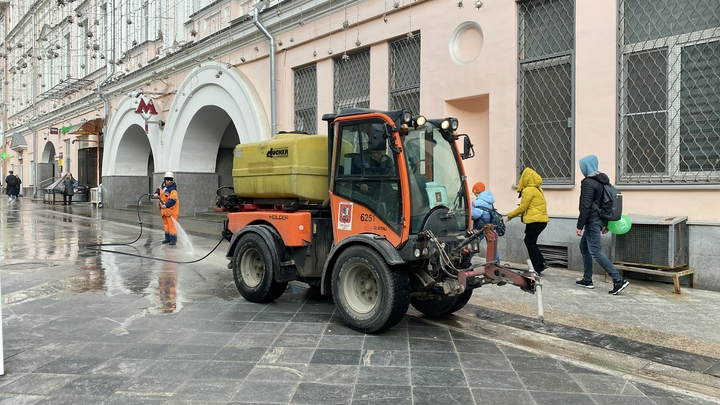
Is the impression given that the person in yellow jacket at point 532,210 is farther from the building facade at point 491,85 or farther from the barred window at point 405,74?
the barred window at point 405,74

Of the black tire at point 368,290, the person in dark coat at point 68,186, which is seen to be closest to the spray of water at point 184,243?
the black tire at point 368,290

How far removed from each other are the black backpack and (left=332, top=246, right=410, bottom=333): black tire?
331 cm

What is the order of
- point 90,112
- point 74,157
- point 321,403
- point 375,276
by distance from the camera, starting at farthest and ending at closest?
point 74,157 < point 90,112 < point 375,276 < point 321,403

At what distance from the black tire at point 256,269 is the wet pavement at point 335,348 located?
192 millimetres

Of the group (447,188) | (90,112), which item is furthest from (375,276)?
(90,112)

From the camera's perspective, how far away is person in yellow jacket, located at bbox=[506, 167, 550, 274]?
300 inches

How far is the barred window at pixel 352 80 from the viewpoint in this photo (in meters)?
11.6

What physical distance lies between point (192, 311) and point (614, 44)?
22.1 ft

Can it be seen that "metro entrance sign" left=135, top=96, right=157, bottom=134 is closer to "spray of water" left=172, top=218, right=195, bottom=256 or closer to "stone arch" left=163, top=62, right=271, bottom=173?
"stone arch" left=163, top=62, right=271, bottom=173

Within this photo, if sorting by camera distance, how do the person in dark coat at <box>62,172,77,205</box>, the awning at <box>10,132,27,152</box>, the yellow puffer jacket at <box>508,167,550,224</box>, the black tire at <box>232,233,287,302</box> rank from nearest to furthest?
the black tire at <box>232,233,287,302</box> → the yellow puffer jacket at <box>508,167,550,224</box> → the person in dark coat at <box>62,172,77,205</box> → the awning at <box>10,132,27,152</box>

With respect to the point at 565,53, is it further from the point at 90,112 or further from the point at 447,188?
the point at 90,112

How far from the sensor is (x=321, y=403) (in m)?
3.65

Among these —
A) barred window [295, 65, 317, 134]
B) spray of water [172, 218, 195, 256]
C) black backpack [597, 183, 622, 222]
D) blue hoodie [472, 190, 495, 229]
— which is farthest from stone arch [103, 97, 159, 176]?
black backpack [597, 183, 622, 222]

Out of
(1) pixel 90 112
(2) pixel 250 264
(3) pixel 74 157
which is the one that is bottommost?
(2) pixel 250 264
